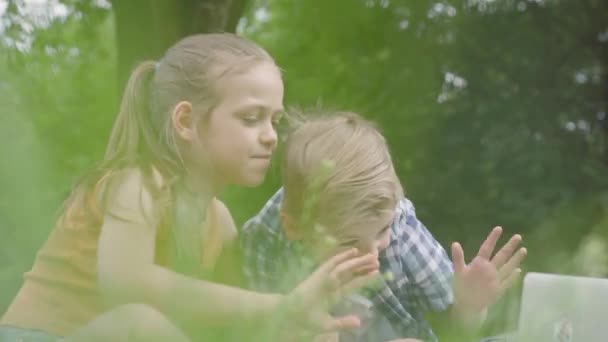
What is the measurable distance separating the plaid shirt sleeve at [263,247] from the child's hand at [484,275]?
1.32 feet

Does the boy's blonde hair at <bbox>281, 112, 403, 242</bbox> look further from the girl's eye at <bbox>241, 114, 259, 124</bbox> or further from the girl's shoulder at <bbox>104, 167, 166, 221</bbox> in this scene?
the girl's shoulder at <bbox>104, 167, 166, 221</bbox>

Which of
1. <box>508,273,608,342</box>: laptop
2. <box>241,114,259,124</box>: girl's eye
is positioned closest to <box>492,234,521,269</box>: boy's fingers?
<box>508,273,608,342</box>: laptop

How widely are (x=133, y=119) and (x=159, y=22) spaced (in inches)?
53.2

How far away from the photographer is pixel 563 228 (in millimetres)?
5023

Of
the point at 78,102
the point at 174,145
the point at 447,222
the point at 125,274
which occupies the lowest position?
the point at 447,222

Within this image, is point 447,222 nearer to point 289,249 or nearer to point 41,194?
point 289,249

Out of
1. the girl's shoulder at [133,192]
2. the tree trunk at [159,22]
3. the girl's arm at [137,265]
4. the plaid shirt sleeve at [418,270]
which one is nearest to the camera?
the girl's arm at [137,265]

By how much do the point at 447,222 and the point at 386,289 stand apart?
314 centimetres

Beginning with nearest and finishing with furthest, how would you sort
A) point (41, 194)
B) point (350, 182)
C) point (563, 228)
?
point (41, 194) < point (350, 182) < point (563, 228)

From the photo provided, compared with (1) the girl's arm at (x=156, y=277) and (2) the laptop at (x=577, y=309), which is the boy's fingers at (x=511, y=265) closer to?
(2) the laptop at (x=577, y=309)

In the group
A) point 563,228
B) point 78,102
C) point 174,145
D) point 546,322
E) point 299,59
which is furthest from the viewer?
point 563,228

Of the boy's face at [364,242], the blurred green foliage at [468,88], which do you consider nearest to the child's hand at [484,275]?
the boy's face at [364,242]

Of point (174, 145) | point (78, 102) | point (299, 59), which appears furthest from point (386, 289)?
point (299, 59)

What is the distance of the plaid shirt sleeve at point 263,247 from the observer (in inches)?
83.0
